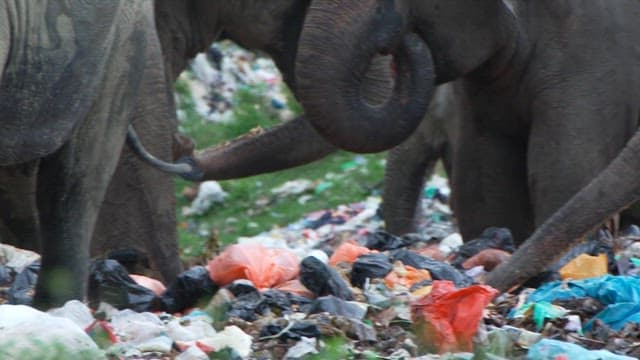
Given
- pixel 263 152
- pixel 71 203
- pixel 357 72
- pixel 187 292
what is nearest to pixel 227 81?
pixel 263 152

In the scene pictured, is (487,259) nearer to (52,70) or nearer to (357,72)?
(357,72)

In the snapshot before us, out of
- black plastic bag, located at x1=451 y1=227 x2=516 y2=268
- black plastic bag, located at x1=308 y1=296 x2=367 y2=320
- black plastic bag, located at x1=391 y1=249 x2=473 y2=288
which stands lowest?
black plastic bag, located at x1=451 y1=227 x2=516 y2=268

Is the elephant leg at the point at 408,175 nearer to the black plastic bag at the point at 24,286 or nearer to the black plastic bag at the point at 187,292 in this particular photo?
the black plastic bag at the point at 187,292

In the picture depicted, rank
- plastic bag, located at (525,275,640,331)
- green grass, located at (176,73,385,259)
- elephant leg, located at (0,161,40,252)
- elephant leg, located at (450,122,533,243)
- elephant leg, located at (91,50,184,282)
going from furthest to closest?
green grass, located at (176,73,385,259), elephant leg, located at (450,122,533,243), elephant leg, located at (91,50,184,282), elephant leg, located at (0,161,40,252), plastic bag, located at (525,275,640,331)

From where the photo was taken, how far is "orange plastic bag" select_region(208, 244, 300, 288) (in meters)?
8.52

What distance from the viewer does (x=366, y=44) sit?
9453 mm

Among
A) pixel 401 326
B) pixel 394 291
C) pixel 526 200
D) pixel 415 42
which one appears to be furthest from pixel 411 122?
pixel 401 326

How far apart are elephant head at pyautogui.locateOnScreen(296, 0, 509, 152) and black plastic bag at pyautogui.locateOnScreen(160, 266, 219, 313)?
136 centimetres

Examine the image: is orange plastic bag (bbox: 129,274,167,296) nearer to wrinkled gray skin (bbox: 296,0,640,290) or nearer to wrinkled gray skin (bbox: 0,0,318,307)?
wrinkled gray skin (bbox: 0,0,318,307)

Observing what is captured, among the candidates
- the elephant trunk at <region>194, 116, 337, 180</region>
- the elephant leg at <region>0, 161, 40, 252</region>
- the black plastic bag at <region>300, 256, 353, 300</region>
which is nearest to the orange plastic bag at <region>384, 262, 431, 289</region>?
the black plastic bag at <region>300, 256, 353, 300</region>

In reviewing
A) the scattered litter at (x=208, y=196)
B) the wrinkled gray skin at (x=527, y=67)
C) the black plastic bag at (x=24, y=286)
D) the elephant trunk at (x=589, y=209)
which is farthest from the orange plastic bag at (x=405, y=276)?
the scattered litter at (x=208, y=196)

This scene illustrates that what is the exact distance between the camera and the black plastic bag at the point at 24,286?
798 centimetres

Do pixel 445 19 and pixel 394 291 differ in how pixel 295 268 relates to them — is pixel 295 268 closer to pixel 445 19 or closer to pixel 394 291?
pixel 394 291

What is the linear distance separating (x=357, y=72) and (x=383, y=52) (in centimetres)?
18
